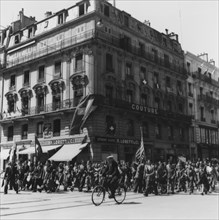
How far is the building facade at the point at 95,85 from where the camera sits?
2719cm

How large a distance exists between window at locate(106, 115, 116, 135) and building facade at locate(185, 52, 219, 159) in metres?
13.9

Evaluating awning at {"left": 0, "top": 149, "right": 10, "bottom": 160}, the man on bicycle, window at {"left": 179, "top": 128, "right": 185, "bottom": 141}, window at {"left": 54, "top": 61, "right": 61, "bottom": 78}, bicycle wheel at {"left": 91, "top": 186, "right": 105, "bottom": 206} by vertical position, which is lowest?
bicycle wheel at {"left": 91, "top": 186, "right": 105, "bottom": 206}

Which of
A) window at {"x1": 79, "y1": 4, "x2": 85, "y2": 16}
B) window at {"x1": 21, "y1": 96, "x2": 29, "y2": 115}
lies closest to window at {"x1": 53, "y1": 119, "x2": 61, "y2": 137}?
window at {"x1": 21, "y1": 96, "x2": 29, "y2": 115}

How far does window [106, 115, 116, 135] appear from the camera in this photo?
27.2 m

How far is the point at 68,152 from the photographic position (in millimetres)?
25703

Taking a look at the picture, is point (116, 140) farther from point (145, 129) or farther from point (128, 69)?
point (128, 69)

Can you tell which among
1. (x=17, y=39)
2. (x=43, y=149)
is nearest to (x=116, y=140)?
(x=43, y=149)

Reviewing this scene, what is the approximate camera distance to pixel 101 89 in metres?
27.2

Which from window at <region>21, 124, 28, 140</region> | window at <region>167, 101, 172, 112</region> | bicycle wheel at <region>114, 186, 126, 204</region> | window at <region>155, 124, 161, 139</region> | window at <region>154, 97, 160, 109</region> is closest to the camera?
bicycle wheel at <region>114, 186, 126, 204</region>

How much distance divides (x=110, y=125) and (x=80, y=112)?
10.7 feet

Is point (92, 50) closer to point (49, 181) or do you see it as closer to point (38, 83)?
point (38, 83)

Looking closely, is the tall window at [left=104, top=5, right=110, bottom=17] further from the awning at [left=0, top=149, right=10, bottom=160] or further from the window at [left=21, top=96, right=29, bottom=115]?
the awning at [left=0, top=149, right=10, bottom=160]

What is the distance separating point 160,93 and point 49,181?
20.4 m

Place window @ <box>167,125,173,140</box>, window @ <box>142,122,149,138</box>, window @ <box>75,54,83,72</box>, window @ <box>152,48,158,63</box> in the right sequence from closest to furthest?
window @ <box>75,54,83,72</box> < window @ <box>142,122,149,138</box> < window @ <box>152,48,158,63</box> < window @ <box>167,125,173,140</box>
